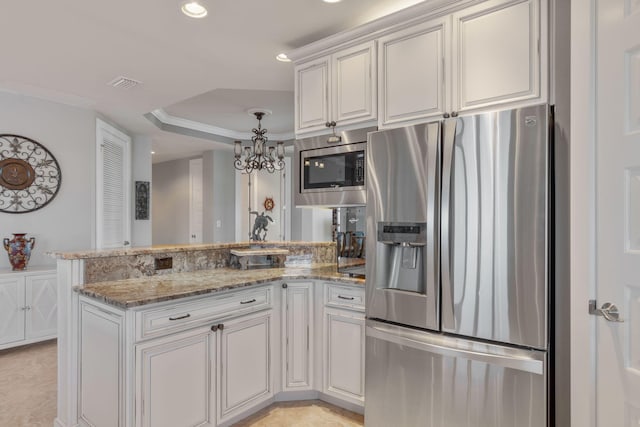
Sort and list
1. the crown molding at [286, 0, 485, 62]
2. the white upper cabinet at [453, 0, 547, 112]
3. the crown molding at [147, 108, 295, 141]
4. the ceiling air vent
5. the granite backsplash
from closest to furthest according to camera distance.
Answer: the white upper cabinet at [453, 0, 547, 112]
the crown molding at [286, 0, 485, 62]
the granite backsplash
the ceiling air vent
the crown molding at [147, 108, 295, 141]

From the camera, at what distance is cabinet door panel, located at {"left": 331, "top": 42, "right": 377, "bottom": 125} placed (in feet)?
7.38

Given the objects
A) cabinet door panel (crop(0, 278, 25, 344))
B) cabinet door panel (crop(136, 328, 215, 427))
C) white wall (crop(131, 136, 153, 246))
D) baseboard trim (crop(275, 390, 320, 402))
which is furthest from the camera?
white wall (crop(131, 136, 153, 246))

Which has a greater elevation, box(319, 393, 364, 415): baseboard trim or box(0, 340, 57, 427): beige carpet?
box(319, 393, 364, 415): baseboard trim

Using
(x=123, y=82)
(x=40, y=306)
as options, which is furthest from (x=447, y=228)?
(x=40, y=306)

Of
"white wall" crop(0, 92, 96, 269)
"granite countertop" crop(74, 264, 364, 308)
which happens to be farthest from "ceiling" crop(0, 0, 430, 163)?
"granite countertop" crop(74, 264, 364, 308)

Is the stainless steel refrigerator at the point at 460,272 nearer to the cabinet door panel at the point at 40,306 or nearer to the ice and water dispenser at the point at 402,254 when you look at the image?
the ice and water dispenser at the point at 402,254

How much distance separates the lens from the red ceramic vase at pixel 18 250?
11.7 feet

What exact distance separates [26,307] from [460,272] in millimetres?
4013

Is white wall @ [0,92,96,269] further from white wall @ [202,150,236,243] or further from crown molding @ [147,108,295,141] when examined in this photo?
white wall @ [202,150,236,243]

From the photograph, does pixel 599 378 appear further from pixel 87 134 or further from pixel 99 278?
pixel 87 134

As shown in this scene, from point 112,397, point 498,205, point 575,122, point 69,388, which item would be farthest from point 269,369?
point 575,122

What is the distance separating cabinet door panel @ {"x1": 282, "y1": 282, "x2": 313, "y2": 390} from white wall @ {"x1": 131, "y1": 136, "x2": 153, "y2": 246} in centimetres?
360

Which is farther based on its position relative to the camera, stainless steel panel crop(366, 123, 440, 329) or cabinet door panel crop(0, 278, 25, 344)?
cabinet door panel crop(0, 278, 25, 344)

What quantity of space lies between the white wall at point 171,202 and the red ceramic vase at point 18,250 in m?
3.31
